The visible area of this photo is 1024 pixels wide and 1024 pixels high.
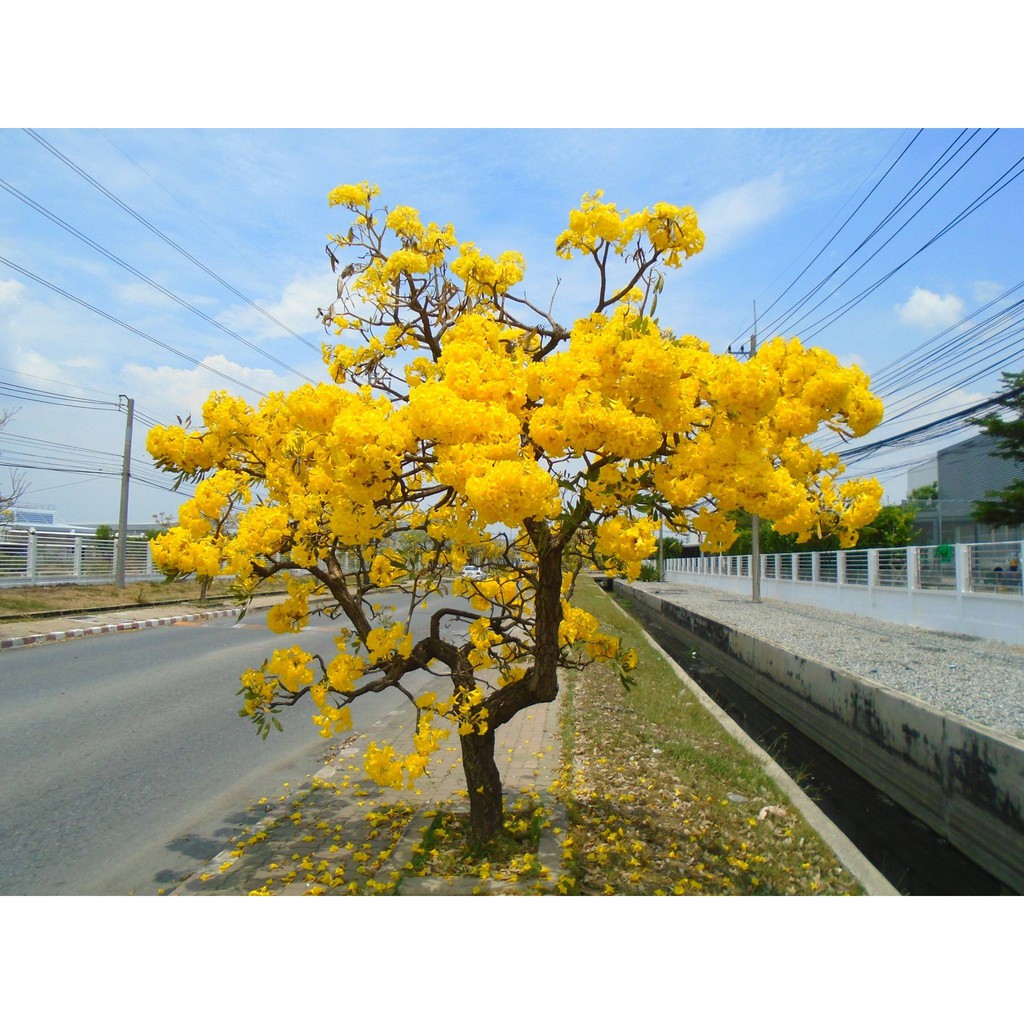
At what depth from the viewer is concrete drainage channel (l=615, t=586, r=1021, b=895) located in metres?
5.25

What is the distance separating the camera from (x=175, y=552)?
12.1 ft

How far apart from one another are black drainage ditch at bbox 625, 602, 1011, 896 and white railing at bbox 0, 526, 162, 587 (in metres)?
16.3

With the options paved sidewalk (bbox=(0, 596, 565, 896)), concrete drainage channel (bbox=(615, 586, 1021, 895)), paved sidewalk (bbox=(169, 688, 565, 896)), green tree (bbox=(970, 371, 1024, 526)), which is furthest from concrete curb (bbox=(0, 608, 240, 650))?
green tree (bbox=(970, 371, 1024, 526))

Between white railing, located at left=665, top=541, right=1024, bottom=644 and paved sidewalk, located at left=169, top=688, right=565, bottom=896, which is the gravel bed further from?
paved sidewalk, located at left=169, top=688, right=565, bottom=896

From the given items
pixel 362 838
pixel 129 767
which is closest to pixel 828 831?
pixel 362 838

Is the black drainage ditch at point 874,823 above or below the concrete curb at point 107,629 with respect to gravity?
below

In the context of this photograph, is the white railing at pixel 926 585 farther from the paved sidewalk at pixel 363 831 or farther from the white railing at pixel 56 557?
the white railing at pixel 56 557

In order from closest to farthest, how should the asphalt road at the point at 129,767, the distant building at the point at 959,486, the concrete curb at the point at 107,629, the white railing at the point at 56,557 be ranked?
the asphalt road at the point at 129,767 → the concrete curb at the point at 107,629 → the white railing at the point at 56,557 → the distant building at the point at 959,486

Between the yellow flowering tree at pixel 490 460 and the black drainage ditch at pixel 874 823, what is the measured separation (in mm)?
2918

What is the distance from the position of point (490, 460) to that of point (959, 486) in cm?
4369

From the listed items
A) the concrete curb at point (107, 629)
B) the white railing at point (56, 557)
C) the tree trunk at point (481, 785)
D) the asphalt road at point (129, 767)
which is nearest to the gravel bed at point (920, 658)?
the tree trunk at point (481, 785)

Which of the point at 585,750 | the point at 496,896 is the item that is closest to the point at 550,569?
the point at 496,896

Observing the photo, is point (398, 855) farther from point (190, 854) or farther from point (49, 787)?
point (49, 787)

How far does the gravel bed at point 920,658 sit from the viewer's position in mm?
7352
